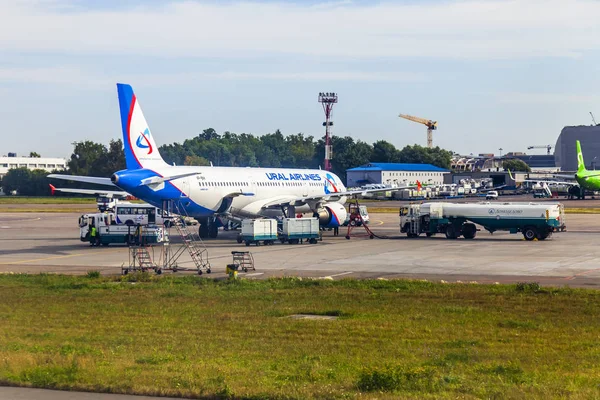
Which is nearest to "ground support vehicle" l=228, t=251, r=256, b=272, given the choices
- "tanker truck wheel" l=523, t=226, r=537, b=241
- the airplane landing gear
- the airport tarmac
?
the airport tarmac

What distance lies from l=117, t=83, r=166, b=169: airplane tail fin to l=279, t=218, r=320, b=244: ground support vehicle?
9.69m

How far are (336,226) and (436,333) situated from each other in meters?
43.6

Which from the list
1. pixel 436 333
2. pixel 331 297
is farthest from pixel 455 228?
pixel 436 333

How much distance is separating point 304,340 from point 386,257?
85.5 feet

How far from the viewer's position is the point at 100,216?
2320 inches

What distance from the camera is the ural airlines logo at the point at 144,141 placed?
5497 centimetres

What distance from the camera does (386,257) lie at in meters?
47.2

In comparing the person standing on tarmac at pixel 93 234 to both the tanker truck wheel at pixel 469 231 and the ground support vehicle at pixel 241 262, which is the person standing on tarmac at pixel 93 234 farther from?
the tanker truck wheel at pixel 469 231

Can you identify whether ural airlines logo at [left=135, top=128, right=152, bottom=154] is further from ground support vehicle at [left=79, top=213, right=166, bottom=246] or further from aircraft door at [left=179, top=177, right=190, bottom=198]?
ground support vehicle at [left=79, top=213, right=166, bottom=246]

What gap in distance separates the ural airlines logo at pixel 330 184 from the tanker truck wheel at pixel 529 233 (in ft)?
67.5

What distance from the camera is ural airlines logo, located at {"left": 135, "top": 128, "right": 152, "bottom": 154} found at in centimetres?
5497

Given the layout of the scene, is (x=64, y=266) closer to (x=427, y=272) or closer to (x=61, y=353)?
(x=427, y=272)

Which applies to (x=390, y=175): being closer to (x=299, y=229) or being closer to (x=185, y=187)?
(x=299, y=229)

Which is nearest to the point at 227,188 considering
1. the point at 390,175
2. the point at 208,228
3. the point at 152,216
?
the point at 208,228
